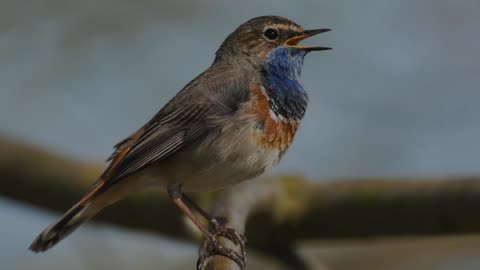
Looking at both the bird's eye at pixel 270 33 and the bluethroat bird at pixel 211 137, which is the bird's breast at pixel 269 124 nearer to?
the bluethroat bird at pixel 211 137

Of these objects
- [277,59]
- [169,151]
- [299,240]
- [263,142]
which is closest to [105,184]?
[169,151]

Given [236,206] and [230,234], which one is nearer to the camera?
[230,234]

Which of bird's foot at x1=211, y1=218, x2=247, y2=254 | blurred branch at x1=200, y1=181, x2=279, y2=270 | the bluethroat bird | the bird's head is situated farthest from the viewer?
the bird's head

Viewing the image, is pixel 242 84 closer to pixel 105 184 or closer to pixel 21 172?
pixel 105 184

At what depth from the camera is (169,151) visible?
6773 mm

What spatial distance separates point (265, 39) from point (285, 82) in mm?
474

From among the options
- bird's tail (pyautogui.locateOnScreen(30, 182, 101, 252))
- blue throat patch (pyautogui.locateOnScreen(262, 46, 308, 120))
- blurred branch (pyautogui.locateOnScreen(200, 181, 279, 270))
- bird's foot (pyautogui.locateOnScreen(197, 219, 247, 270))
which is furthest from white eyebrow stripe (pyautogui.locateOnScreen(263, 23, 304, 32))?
bird's tail (pyautogui.locateOnScreen(30, 182, 101, 252))

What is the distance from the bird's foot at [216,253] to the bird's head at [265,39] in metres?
1.93

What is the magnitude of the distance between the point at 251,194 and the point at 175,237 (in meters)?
1.29

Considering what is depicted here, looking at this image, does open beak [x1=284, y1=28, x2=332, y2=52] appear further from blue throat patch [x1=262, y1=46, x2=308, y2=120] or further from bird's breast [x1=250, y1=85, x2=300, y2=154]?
bird's breast [x1=250, y1=85, x2=300, y2=154]

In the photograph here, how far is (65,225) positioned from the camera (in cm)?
701

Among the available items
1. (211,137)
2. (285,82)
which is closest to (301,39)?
(285,82)

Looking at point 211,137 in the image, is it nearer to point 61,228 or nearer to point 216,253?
point 61,228

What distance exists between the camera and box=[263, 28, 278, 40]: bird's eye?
737 cm
